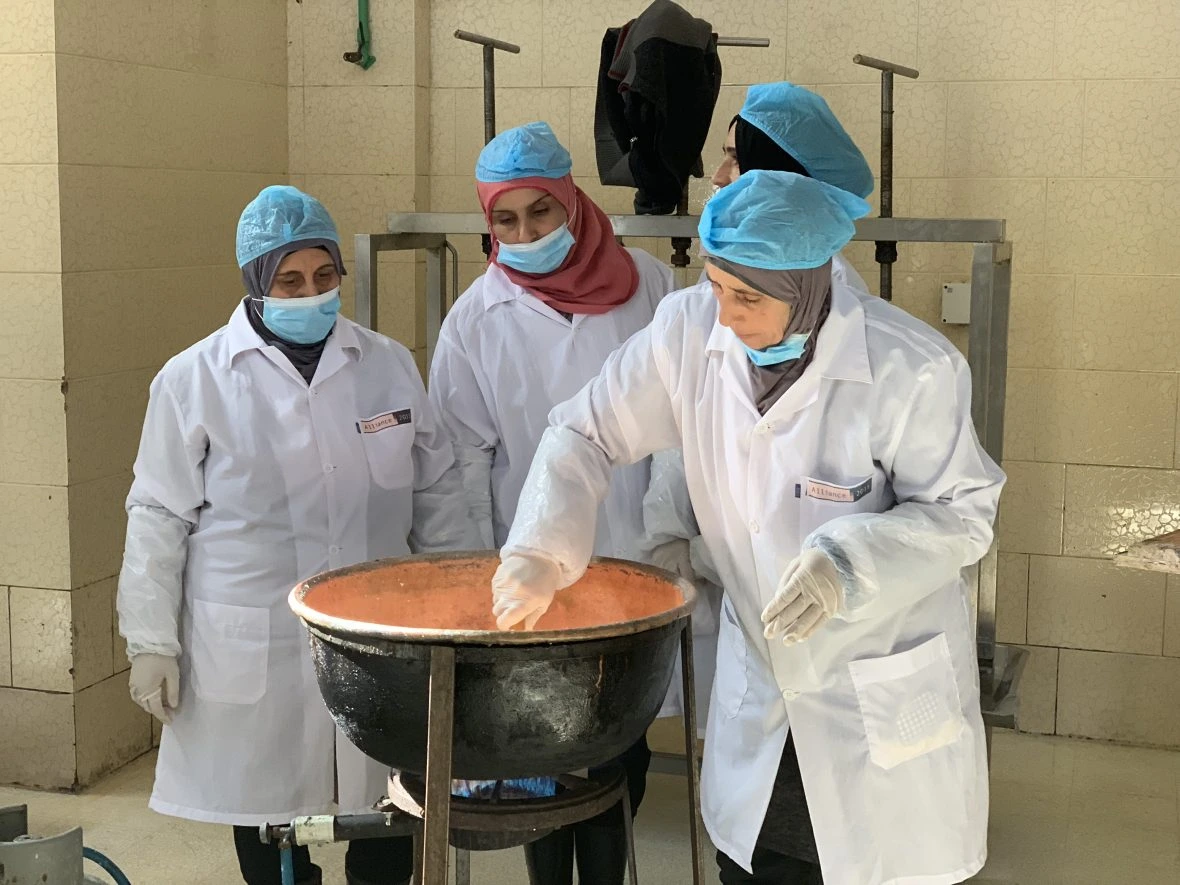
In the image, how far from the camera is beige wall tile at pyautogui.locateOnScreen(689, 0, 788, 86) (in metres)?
3.37

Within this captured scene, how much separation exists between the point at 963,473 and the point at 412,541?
3.39 ft

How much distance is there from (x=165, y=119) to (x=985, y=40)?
1926 mm

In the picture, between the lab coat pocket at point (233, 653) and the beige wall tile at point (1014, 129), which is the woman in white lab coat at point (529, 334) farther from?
the beige wall tile at point (1014, 129)

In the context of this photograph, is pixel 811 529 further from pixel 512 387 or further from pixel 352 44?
pixel 352 44

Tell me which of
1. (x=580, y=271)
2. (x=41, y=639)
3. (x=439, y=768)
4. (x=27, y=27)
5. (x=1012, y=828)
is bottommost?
(x=1012, y=828)

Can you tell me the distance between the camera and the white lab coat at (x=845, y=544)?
1.69m

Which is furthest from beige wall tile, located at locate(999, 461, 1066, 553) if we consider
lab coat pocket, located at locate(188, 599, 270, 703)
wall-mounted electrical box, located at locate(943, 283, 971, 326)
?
lab coat pocket, located at locate(188, 599, 270, 703)

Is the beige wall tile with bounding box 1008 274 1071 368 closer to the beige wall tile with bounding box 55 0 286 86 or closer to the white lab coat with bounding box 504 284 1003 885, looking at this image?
the white lab coat with bounding box 504 284 1003 885

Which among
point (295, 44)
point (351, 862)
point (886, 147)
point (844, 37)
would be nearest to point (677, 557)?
point (351, 862)

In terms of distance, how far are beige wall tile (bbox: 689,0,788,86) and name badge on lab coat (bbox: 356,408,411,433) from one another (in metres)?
1.53

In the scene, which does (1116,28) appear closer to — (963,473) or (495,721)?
(963,473)

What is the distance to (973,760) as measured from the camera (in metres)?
1.81

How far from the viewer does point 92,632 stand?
3.14 meters

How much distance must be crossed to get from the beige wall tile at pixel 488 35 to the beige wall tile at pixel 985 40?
81 centimetres
